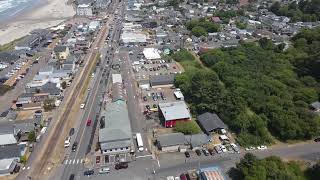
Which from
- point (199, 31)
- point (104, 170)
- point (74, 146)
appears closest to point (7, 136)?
point (74, 146)

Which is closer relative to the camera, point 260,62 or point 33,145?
point 33,145

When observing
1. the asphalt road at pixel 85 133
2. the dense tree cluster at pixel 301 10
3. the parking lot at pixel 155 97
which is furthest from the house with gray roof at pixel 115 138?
the dense tree cluster at pixel 301 10

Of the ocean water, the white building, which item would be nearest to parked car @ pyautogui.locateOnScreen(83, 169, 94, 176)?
the white building

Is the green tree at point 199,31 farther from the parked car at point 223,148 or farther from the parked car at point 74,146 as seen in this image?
the parked car at point 74,146

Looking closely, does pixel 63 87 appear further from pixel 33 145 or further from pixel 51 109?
pixel 33 145

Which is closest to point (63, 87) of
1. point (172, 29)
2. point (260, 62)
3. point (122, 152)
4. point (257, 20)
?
point (122, 152)

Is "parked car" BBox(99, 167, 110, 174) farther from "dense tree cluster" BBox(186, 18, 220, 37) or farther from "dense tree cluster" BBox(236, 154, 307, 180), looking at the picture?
"dense tree cluster" BBox(186, 18, 220, 37)
